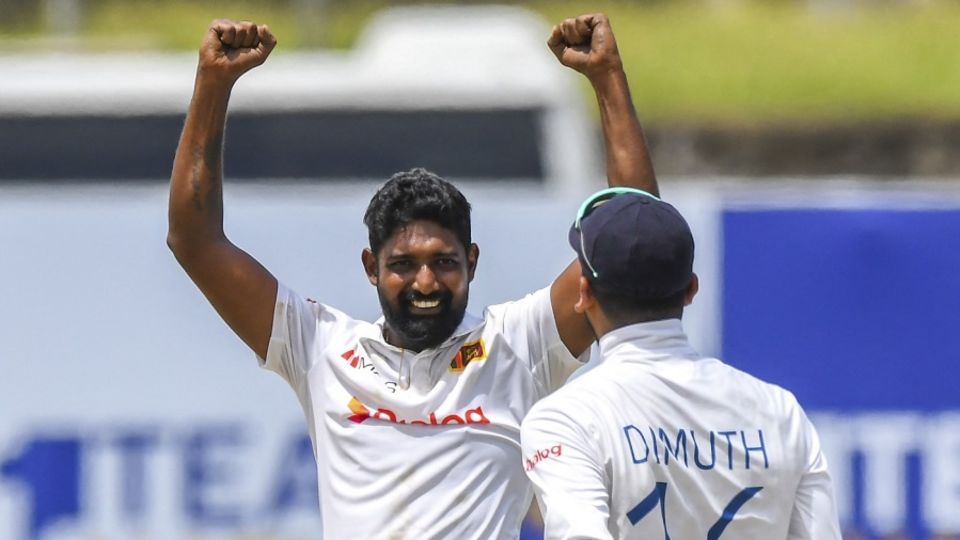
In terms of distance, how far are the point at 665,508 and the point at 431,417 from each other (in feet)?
2.44

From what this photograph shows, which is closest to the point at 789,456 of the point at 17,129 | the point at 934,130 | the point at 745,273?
the point at 745,273

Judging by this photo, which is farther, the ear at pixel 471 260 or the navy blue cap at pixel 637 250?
the ear at pixel 471 260

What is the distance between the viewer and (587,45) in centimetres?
402

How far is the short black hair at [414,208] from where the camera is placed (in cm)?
384

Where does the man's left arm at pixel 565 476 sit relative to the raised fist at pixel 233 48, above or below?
below

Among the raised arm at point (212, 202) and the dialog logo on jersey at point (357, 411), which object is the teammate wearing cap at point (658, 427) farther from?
the raised arm at point (212, 202)

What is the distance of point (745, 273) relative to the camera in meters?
7.45

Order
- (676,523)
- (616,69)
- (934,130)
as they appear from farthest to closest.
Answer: (934,130), (616,69), (676,523)

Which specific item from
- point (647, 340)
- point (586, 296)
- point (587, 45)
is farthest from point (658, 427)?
point (587, 45)

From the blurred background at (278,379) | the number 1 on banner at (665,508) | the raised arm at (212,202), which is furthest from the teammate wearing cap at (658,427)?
the blurred background at (278,379)

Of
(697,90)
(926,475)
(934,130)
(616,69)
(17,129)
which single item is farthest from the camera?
(697,90)

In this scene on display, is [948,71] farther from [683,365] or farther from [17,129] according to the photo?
[683,365]

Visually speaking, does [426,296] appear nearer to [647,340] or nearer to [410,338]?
[410,338]

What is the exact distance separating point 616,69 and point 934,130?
10371mm
